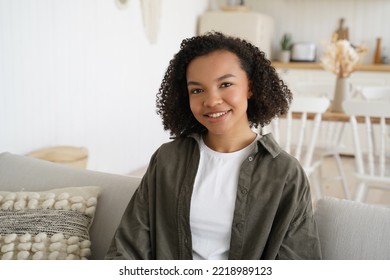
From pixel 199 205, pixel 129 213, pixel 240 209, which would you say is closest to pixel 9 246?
pixel 129 213

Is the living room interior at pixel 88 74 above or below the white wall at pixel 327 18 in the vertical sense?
below

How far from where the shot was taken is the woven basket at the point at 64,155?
8.31 ft

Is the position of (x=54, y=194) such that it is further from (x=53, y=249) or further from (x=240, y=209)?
(x=240, y=209)

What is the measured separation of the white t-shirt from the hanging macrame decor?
2984 mm

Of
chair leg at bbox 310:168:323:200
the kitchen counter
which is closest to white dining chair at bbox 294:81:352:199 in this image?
chair leg at bbox 310:168:323:200

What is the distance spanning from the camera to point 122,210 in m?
1.51

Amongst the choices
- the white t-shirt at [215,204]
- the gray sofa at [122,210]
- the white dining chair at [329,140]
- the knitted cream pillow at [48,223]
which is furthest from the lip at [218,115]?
the white dining chair at [329,140]

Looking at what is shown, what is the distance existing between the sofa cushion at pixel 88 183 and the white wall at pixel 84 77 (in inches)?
33.3

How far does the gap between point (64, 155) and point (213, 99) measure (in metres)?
1.59

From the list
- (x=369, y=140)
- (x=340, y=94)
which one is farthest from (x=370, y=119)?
(x=340, y=94)

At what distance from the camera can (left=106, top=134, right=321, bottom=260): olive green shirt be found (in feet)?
3.77

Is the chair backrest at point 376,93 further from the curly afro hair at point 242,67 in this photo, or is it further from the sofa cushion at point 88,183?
the sofa cushion at point 88,183

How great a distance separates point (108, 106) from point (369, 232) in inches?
103
